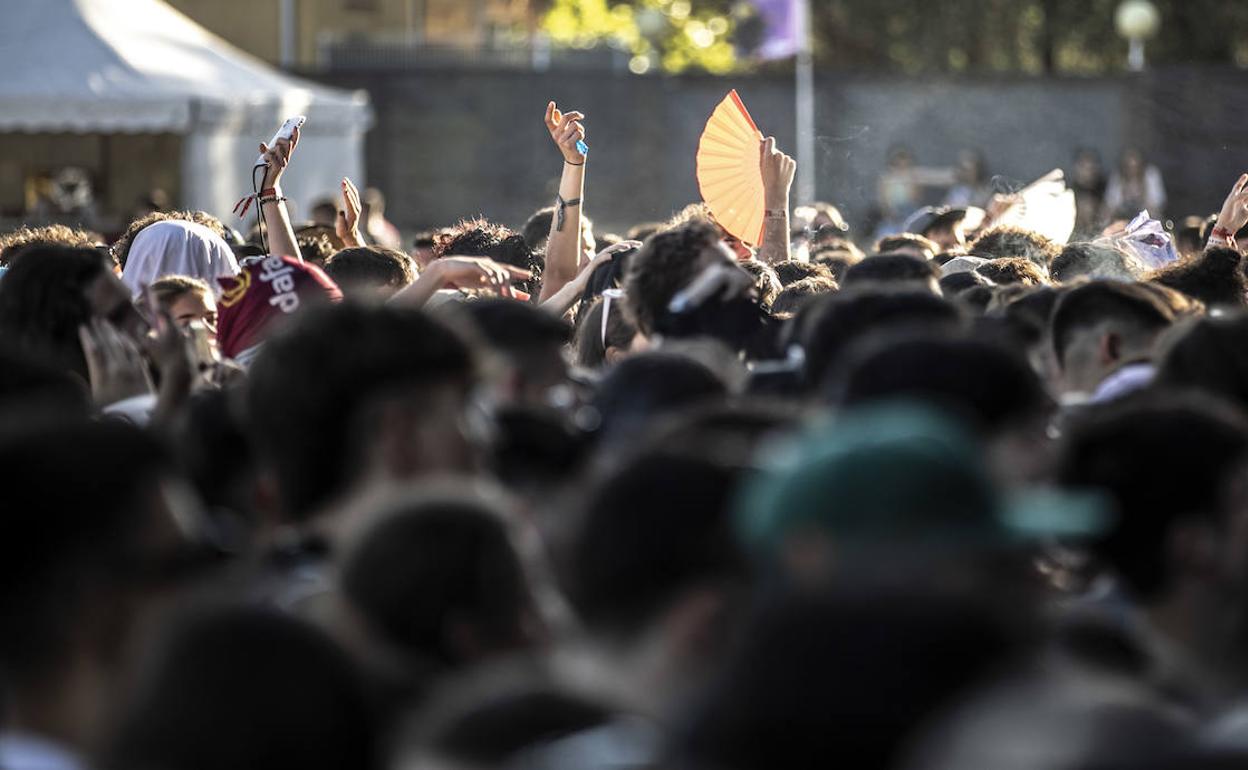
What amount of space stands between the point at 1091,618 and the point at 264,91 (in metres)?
14.8

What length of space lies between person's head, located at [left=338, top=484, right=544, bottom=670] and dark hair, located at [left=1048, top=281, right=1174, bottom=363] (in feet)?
8.27

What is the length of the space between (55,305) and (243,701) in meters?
2.93

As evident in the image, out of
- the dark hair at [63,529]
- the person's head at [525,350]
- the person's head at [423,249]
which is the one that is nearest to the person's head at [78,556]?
the dark hair at [63,529]

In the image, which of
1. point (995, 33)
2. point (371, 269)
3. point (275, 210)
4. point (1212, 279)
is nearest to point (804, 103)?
point (995, 33)

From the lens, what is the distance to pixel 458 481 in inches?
121

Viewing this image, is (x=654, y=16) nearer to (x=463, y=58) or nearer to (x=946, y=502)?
(x=463, y=58)

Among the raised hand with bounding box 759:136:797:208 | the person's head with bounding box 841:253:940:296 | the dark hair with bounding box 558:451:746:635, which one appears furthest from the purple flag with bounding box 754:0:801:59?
the dark hair with bounding box 558:451:746:635

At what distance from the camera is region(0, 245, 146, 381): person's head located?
4.72m

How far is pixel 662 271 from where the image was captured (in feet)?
16.2

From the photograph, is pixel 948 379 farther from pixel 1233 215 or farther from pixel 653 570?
pixel 1233 215

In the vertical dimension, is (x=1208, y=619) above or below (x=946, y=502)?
below

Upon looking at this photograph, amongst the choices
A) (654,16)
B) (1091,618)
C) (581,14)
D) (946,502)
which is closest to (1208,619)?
(1091,618)

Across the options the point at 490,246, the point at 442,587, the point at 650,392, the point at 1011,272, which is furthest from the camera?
the point at 490,246

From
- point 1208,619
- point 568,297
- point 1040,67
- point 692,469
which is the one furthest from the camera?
point 1040,67
